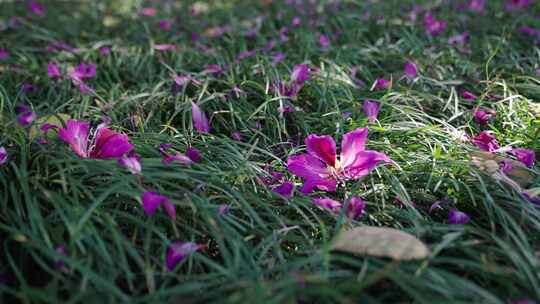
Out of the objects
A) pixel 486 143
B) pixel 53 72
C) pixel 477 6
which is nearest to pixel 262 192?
pixel 486 143

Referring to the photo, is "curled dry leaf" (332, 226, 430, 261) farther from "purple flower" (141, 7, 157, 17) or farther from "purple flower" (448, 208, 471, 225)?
"purple flower" (141, 7, 157, 17)

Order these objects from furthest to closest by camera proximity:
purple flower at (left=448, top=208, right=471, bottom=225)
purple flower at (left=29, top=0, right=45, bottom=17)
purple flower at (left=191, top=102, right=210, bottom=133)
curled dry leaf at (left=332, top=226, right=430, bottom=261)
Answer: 1. purple flower at (left=29, top=0, right=45, bottom=17)
2. purple flower at (left=191, top=102, right=210, bottom=133)
3. purple flower at (left=448, top=208, right=471, bottom=225)
4. curled dry leaf at (left=332, top=226, right=430, bottom=261)

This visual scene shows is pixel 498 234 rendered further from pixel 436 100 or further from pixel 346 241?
pixel 436 100

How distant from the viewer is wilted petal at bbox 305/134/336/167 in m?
1.33

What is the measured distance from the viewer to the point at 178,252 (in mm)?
1108

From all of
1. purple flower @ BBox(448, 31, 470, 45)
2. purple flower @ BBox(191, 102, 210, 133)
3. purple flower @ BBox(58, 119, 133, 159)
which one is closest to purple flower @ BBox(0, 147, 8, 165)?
purple flower @ BBox(58, 119, 133, 159)

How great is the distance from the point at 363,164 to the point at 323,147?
0.11 m

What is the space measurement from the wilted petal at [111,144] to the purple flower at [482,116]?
3.59ft

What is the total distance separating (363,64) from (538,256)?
1383 mm

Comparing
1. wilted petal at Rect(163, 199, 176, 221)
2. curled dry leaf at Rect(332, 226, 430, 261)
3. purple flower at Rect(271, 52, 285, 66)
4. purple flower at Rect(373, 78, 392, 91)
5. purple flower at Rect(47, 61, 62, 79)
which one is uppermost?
purple flower at Rect(47, 61, 62, 79)

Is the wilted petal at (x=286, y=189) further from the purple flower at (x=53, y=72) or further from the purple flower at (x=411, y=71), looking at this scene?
the purple flower at (x=53, y=72)

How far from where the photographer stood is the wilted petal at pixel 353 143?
1.33 meters

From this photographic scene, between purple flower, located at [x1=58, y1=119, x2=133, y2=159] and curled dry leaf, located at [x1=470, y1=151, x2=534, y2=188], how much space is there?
0.85 metres

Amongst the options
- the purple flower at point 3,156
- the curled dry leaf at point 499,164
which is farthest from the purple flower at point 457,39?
the purple flower at point 3,156
